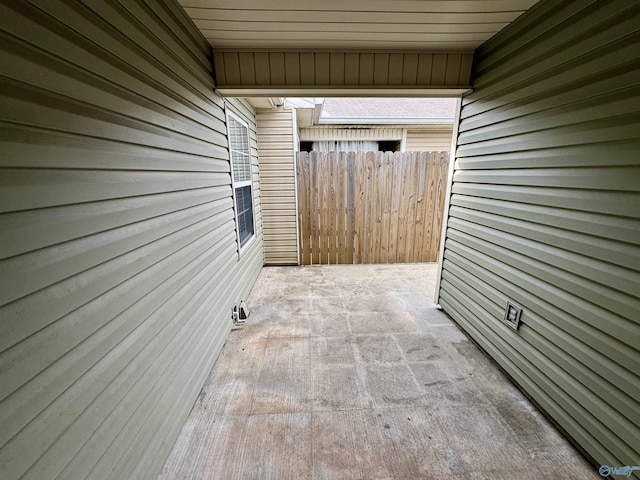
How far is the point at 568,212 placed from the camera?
4.78ft

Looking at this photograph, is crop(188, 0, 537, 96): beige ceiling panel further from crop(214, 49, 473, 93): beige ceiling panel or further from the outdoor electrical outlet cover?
the outdoor electrical outlet cover

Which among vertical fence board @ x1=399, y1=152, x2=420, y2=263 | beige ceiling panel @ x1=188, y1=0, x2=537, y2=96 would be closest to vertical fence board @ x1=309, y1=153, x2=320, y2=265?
vertical fence board @ x1=399, y1=152, x2=420, y2=263

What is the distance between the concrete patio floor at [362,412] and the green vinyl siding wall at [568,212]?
0.27 metres

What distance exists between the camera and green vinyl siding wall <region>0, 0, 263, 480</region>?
0.68 meters

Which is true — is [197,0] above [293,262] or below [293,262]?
above

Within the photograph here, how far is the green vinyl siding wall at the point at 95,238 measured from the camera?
2.24 feet

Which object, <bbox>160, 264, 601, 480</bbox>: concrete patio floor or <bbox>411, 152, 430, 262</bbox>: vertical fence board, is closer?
<bbox>160, 264, 601, 480</bbox>: concrete patio floor

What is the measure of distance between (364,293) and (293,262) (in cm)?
150

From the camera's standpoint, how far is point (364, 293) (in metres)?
3.35

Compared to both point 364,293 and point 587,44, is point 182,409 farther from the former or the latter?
point 587,44

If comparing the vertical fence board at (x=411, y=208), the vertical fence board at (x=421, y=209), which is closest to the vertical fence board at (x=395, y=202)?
the vertical fence board at (x=411, y=208)

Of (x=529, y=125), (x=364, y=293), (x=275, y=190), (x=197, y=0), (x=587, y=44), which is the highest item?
(x=197, y=0)

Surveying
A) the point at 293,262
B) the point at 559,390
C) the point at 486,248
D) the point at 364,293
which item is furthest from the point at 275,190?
the point at 559,390

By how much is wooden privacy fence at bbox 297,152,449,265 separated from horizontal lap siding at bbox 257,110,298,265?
0.16 meters
